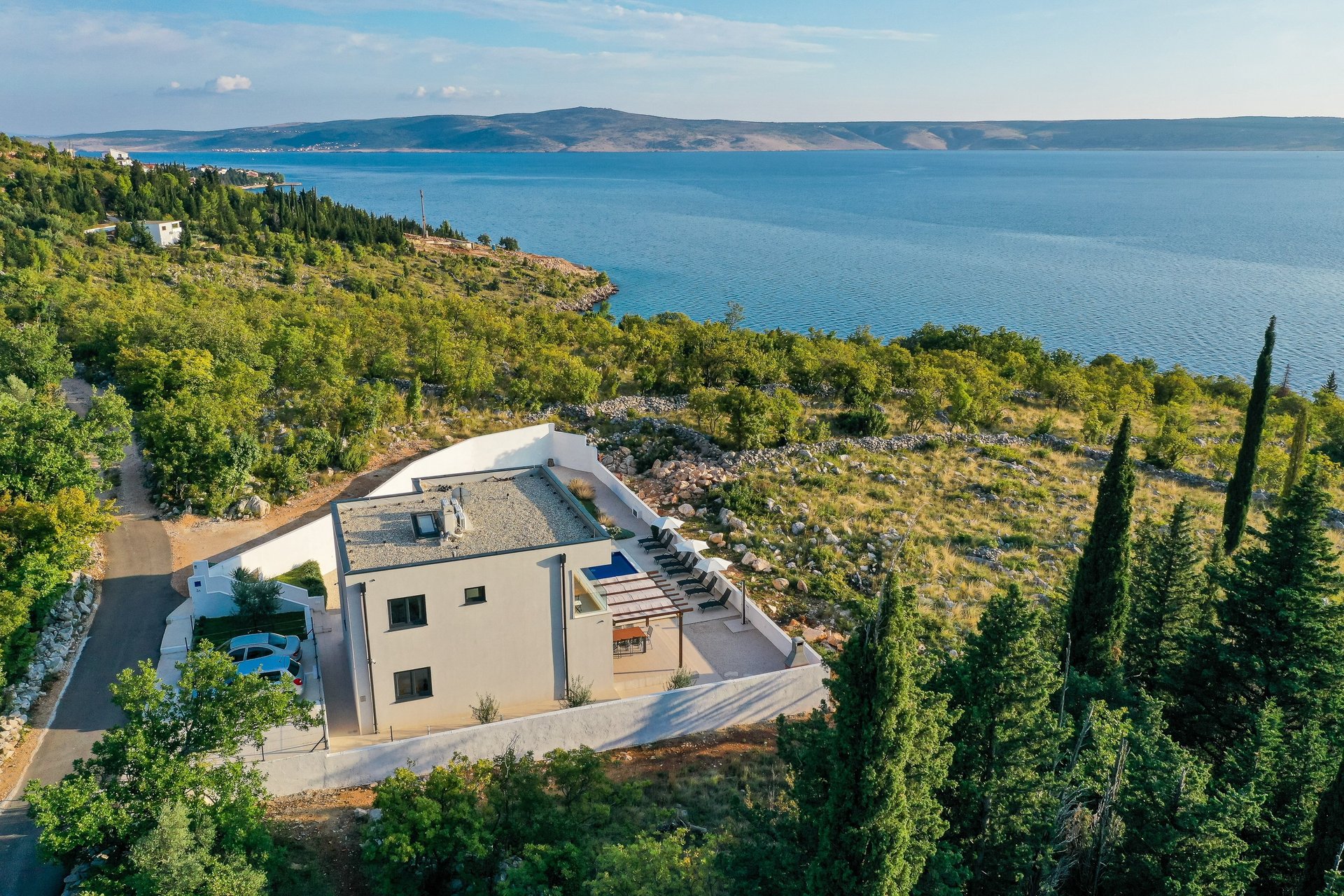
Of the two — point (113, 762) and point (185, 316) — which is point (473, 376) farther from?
point (113, 762)

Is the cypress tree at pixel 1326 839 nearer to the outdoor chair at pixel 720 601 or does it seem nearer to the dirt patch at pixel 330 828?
the dirt patch at pixel 330 828

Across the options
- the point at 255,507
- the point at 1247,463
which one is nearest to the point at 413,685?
the point at 255,507

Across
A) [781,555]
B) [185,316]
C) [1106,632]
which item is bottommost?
[781,555]

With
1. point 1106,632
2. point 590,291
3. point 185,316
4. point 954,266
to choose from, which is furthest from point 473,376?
point 954,266

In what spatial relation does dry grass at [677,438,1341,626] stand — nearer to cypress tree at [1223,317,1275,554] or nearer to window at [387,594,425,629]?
cypress tree at [1223,317,1275,554]

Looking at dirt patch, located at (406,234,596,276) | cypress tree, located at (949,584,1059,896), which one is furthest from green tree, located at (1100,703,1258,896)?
Result: dirt patch, located at (406,234,596,276)

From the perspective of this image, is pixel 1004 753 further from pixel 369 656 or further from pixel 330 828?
pixel 369 656
